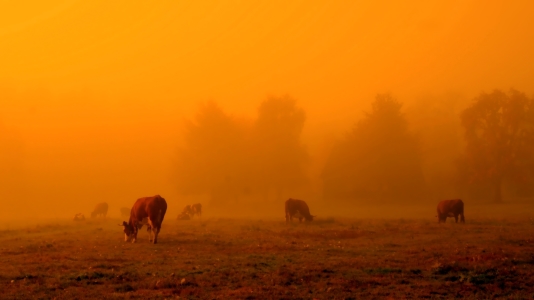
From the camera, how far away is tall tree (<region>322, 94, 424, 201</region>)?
63938 mm

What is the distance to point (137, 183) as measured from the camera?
93.9m

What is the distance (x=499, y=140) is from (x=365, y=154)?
1698 centimetres

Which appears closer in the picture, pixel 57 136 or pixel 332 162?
pixel 332 162

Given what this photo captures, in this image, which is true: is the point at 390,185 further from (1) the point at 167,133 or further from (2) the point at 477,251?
(1) the point at 167,133

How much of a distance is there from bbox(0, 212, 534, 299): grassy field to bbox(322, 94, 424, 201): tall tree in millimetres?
38578

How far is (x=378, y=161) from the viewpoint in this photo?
64.8 meters

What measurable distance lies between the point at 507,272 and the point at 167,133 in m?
112

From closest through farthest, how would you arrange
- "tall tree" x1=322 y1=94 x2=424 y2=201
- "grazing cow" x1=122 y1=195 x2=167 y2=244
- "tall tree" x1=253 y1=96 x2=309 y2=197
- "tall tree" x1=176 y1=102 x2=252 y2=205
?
"grazing cow" x1=122 y1=195 x2=167 y2=244 < "tall tree" x1=322 y1=94 x2=424 y2=201 < "tall tree" x1=176 y1=102 x2=252 y2=205 < "tall tree" x1=253 y1=96 x2=309 y2=197

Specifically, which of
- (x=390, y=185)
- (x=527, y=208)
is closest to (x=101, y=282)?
(x=527, y=208)

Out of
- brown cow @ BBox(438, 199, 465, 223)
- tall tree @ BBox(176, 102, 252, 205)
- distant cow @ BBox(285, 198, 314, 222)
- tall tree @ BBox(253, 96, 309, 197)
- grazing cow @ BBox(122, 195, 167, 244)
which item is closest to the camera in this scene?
grazing cow @ BBox(122, 195, 167, 244)

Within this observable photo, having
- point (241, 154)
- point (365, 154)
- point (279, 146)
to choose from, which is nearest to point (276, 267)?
point (365, 154)

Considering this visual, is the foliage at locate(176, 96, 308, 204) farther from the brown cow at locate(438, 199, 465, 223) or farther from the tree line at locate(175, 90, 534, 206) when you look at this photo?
the brown cow at locate(438, 199, 465, 223)

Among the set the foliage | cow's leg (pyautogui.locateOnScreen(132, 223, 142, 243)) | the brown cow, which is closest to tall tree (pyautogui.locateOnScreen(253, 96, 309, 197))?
the foliage

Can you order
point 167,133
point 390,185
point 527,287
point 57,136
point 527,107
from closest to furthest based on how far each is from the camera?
point 527,287 → point 527,107 → point 390,185 → point 57,136 → point 167,133
